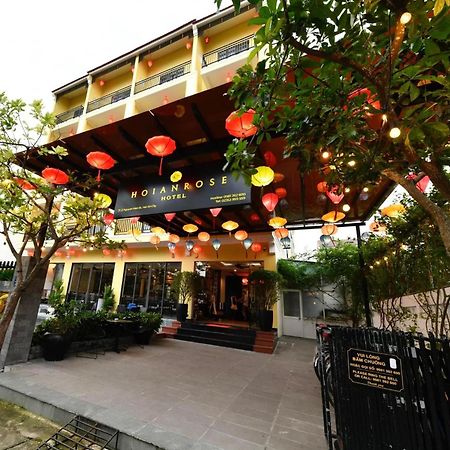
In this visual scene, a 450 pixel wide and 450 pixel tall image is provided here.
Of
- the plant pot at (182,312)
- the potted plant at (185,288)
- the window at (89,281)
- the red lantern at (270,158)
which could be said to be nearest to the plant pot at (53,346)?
the plant pot at (182,312)

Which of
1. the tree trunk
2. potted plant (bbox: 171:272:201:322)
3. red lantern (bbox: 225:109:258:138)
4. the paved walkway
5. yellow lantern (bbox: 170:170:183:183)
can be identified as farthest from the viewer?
potted plant (bbox: 171:272:201:322)

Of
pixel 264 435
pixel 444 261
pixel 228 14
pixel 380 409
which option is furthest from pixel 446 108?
pixel 228 14

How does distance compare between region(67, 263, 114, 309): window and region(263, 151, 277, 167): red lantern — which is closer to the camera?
region(263, 151, 277, 167): red lantern

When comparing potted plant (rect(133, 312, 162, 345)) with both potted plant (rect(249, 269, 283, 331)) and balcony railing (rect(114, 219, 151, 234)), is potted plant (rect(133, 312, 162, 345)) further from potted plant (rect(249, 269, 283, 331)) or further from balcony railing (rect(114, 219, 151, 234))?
balcony railing (rect(114, 219, 151, 234))

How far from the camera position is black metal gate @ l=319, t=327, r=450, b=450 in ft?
5.86

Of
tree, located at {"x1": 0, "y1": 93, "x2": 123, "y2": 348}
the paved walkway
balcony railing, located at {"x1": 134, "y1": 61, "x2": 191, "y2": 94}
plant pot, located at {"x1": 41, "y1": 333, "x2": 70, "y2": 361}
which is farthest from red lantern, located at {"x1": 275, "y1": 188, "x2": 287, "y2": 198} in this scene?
balcony railing, located at {"x1": 134, "y1": 61, "x2": 191, "y2": 94}

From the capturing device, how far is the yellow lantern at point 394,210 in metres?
4.55

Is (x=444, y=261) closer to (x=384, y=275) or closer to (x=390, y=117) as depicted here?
(x=384, y=275)

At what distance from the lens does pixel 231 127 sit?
126 inches

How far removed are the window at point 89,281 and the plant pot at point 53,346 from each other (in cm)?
853

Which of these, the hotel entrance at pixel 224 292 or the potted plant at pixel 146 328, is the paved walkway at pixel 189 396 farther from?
the hotel entrance at pixel 224 292

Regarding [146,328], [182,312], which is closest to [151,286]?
[182,312]

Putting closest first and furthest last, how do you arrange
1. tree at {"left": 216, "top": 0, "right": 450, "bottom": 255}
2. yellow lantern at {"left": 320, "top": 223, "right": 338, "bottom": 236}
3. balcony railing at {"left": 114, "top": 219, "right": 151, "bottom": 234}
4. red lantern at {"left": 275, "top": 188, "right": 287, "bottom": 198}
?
tree at {"left": 216, "top": 0, "right": 450, "bottom": 255} < red lantern at {"left": 275, "top": 188, "right": 287, "bottom": 198} < yellow lantern at {"left": 320, "top": 223, "right": 338, "bottom": 236} < balcony railing at {"left": 114, "top": 219, "right": 151, "bottom": 234}

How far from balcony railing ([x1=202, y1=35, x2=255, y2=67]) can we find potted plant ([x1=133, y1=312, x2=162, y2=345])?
10.4 m
